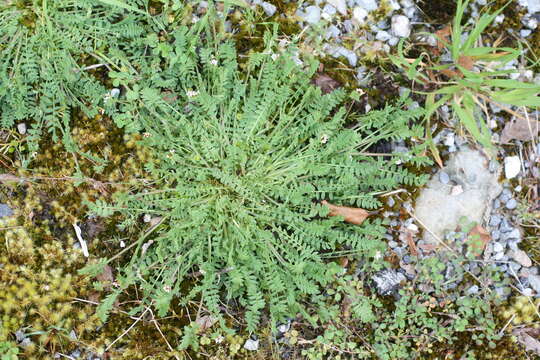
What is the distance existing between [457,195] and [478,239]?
309mm

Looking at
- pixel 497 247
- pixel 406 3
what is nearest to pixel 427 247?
pixel 497 247

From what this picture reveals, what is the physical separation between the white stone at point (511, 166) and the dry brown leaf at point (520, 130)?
0.40 feet

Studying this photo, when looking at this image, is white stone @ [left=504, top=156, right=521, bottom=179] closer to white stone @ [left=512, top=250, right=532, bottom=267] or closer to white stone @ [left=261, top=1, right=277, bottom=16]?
white stone @ [left=512, top=250, right=532, bottom=267]

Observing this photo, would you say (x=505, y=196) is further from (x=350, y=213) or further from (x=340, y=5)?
(x=340, y=5)

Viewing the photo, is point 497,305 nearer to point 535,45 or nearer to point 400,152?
point 400,152

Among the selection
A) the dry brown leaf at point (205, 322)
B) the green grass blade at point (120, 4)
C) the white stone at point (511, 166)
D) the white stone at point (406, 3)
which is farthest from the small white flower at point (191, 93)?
the white stone at point (511, 166)

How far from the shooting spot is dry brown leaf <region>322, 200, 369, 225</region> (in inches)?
115

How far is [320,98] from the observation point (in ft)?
9.53

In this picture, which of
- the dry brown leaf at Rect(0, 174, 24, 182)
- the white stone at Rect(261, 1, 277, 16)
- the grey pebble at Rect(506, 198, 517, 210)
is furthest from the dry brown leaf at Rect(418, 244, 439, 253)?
the dry brown leaf at Rect(0, 174, 24, 182)

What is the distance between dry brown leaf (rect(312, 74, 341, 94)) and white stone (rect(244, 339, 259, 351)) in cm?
165

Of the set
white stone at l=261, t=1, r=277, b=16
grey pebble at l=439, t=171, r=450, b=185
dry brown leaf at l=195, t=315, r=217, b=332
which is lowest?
dry brown leaf at l=195, t=315, r=217, b=332

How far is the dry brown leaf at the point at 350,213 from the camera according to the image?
2.91m

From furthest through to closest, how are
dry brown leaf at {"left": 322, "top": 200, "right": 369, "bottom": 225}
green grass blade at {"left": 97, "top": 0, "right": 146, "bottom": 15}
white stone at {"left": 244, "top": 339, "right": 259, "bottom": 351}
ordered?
1. white stone at {"left": 244, "top": 339, "right": 259, "bottom": 351}
2. dry brown leaf at {"left": 322, "top": 200, "right": 369, "bottom": 225}
3. green grass blade at {"left": 97, "top": 0, "right": 146, "bottom": 15}

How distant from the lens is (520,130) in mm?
3152
